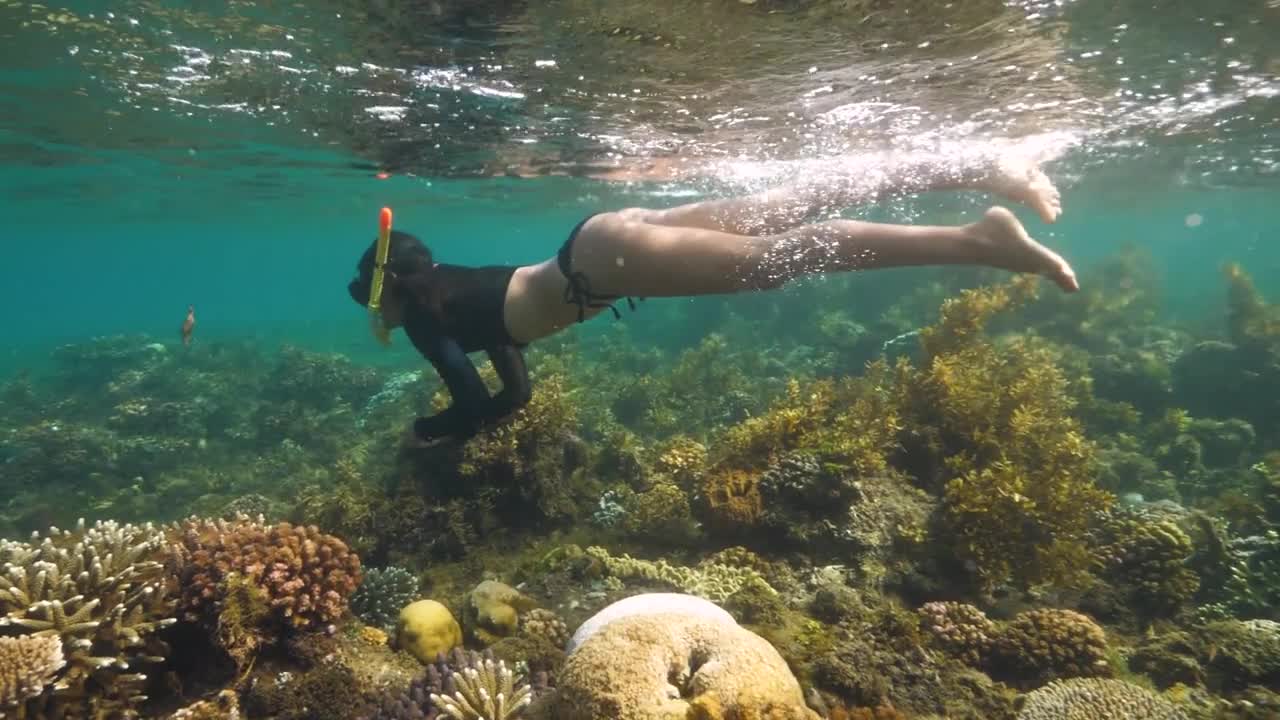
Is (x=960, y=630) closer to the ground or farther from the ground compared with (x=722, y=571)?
closer to the ground

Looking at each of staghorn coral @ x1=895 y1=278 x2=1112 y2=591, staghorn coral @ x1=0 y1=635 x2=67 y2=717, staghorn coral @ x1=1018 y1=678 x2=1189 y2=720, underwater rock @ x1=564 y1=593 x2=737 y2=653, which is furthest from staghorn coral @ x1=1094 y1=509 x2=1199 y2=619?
staghorn coral @ x1=0 y1=635 x2=67 y2=717

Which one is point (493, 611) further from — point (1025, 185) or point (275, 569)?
point (1025, 185)

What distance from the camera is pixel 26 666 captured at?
3463 millimetres

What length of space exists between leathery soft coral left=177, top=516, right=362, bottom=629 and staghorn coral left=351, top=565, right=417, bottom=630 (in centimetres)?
128

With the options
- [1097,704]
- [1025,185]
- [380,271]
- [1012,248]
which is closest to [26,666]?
[380,271]

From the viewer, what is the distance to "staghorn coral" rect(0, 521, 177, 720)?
3.71 metres

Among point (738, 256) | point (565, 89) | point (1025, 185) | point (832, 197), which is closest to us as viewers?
point (738, 256)

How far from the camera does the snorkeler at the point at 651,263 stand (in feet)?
15.2

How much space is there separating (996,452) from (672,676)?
6.04 metres

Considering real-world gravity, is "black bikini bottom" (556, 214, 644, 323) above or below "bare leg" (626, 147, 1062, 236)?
below

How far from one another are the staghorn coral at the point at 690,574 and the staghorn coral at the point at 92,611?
149 inches

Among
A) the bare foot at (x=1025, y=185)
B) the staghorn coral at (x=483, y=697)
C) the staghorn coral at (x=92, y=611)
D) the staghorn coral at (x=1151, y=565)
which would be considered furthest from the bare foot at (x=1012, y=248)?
the staghorn coral at (x=92, y=611)

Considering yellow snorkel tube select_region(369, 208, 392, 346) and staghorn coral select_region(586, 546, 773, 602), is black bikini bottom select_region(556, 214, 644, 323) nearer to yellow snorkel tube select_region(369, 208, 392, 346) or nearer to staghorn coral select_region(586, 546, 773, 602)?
yellow snorkel tube select_region(369, 208, 392, 346)

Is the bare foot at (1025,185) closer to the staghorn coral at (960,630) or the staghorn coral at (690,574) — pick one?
the staghorn coral at (960,630)
